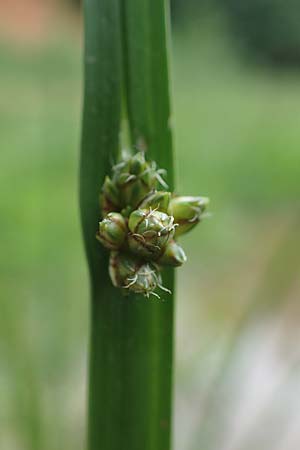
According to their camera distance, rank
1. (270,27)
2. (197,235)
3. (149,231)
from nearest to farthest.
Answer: (149,231) < (197,235) < (270,27)

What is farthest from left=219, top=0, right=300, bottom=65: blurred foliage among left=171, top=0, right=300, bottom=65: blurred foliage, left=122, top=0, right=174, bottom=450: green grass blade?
left=122, top=0, right=174, bottom=450: green grass blade

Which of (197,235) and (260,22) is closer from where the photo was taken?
(197,235)

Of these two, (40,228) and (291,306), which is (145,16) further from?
(40,228)

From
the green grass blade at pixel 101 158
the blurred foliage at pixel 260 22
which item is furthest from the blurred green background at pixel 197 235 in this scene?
the green grass blade at pixel 101 158

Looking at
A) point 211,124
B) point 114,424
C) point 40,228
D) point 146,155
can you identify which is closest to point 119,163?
point 146,155

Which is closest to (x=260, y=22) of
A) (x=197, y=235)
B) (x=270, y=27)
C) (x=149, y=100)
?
(x=270, y=27)

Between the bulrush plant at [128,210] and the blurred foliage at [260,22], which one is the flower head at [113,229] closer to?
the bulrush plant at [128,210]

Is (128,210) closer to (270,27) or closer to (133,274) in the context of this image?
(133,274)
